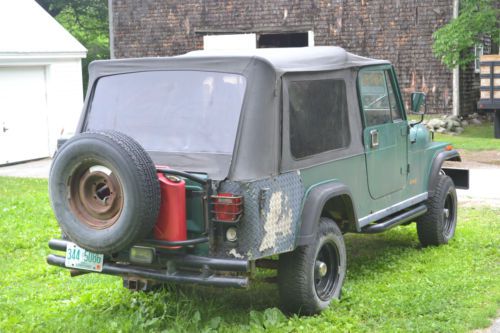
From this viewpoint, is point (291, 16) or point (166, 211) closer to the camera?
point (166, 211)

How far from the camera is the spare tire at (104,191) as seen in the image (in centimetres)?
510

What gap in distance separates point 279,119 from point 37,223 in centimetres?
492

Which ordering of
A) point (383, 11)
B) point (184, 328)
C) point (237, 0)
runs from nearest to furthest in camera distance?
1. point (184, 328)
2. point (383, 11)
3. point (237, 0)

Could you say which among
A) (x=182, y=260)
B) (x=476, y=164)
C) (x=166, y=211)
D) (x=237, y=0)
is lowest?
(x=476, y=164)

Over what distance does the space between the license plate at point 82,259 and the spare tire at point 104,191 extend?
293 millimetres

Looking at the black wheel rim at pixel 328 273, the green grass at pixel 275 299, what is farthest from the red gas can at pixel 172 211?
the black wheel rim at pixel 328 273

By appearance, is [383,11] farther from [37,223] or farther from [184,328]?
[184,328]

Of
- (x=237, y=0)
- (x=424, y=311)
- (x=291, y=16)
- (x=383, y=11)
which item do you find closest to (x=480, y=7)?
A: (x=383, y=11)

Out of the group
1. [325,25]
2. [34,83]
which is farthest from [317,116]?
[325,25]

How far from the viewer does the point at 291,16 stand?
2330 cm

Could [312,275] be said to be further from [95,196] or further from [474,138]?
[474,138]

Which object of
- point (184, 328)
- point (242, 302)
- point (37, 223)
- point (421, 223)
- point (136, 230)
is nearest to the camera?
point (136, 230)

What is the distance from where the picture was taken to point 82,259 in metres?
5.68

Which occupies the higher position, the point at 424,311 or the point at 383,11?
the point at 383,11
